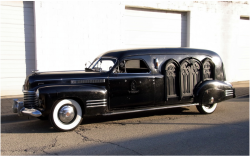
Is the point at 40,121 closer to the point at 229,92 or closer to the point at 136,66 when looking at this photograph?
the point at 136,66

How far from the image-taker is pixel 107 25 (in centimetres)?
1127

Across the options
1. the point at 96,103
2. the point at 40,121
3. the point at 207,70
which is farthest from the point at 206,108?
the point at 40,121

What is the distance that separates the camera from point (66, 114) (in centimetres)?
561

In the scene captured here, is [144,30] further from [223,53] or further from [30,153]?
[30,153]

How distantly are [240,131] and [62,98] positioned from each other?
3.93m

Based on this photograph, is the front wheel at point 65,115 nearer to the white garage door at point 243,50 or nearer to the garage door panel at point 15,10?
the garage door panel at point 15,10

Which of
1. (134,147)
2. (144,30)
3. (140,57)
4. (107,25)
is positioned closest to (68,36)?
(107,25)

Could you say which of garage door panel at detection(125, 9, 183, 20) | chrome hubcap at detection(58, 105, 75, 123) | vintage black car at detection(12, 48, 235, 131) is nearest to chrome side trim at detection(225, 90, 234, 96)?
vintage black car at detection(12, 48, 235, 131)

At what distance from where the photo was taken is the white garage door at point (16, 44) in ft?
32.6

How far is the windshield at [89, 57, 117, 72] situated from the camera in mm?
6345

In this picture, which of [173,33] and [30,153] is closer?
[30,153]

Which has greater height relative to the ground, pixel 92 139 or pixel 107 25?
pixel 107 25

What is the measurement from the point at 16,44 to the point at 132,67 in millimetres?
5907

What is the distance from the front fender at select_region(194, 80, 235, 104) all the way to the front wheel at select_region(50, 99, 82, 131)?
3286 mm
